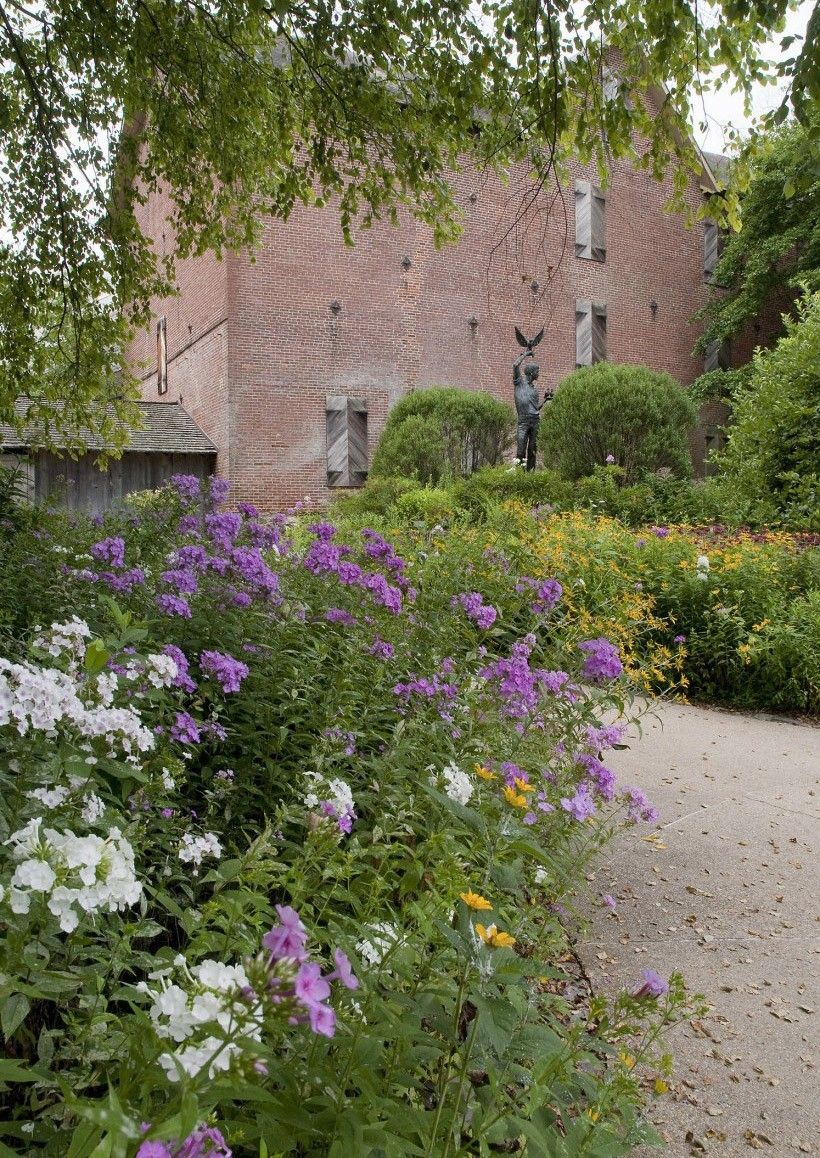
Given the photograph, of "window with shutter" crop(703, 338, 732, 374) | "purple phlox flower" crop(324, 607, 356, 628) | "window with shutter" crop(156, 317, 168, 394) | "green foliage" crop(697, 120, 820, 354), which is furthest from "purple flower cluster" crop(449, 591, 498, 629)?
"window with shutter" crop(703, 338, 732, 374)

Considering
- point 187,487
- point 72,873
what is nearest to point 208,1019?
point 72,873

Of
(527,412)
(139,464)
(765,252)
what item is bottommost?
(139,464)

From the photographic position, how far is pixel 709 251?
22.4 meters

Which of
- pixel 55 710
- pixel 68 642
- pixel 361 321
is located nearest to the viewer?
pixel 55 710

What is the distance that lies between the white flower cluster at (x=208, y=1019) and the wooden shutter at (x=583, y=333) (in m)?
19.7

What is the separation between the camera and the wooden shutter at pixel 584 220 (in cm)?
1986

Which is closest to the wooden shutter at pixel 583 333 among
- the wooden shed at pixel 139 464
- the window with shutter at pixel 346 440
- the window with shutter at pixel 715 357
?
the window with shutter at pixel 715 357

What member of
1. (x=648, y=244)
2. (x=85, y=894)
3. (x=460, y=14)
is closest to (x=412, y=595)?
(x=85, y=894)

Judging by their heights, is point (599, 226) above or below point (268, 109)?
above

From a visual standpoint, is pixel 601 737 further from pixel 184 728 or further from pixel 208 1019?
pixel 208 1019

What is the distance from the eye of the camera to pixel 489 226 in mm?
18625

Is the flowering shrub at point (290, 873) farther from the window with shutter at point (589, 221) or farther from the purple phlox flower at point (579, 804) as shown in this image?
the window with shutter at point (589, 221)

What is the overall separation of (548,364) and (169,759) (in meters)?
18.4

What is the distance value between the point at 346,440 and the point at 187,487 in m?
13.1
